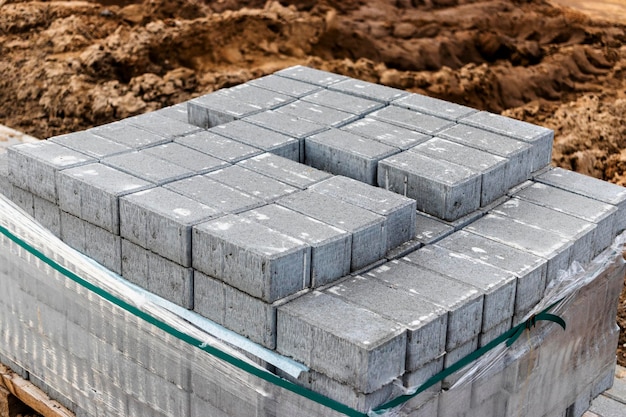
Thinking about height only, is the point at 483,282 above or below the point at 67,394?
above

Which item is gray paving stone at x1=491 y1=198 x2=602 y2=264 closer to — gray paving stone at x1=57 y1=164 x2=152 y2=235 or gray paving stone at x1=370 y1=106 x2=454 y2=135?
gray paving stone at x1=370 y1=106 x2=454 y2=135

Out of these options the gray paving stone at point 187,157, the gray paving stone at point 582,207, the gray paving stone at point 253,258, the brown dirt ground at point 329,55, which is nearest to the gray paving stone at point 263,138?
the gray paving stone at point 187,157

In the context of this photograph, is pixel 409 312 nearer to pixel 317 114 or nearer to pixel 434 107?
pixel 317 114

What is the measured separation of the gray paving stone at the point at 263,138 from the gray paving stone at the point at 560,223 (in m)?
1.14

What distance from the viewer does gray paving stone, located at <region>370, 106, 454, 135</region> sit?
5707mm

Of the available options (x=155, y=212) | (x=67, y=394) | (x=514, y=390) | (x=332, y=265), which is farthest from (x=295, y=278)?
(x=67, y=394)

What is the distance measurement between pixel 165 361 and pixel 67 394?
1.02 m

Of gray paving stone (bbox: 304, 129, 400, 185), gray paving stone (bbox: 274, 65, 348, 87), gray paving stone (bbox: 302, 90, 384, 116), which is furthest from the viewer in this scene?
gray paving stone (bbox: 274, 65, 348, 87)

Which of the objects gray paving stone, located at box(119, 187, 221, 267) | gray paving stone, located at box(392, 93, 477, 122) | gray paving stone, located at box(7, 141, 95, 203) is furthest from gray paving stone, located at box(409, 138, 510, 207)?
gray paving stone, located at box(7, 141, 95, 203)

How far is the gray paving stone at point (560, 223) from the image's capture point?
4.94 meters

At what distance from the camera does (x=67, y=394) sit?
5457 millimetres

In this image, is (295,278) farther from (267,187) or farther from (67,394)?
(67,394)

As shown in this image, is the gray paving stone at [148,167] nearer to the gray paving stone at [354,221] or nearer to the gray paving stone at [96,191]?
the gray paving stone at [96,191]

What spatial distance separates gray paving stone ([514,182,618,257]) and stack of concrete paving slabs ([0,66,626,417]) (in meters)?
0.01
